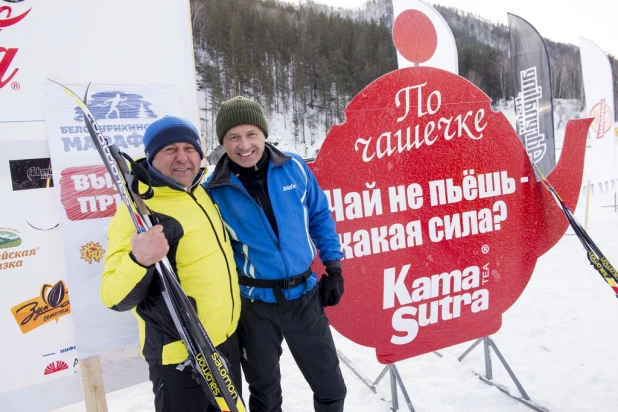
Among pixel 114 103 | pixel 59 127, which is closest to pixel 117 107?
pixel 114 103

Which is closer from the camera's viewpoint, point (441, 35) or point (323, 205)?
point (323, 205)

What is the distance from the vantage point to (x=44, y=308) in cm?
191

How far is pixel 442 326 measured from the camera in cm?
239

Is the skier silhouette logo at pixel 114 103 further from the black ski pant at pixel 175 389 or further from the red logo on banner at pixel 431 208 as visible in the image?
the black ski pant at pixel 175 389

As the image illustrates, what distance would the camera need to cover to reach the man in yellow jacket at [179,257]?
1326 mm

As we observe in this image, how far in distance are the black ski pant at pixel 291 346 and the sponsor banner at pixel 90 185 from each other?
82 centimetres

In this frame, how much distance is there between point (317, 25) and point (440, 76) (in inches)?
1396

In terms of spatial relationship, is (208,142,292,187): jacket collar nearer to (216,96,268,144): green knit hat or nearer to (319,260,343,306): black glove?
(216,96,268,144): green knit hat

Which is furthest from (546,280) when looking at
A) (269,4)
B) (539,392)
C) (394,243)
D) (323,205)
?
(269,4)

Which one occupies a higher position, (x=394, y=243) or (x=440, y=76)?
(x=440, y=76)

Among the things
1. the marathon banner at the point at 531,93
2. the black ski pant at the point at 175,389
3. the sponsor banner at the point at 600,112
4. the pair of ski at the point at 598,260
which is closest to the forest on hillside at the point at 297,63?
the marathon banner at the point at 531,93

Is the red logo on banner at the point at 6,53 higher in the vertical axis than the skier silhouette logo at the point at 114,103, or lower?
higher

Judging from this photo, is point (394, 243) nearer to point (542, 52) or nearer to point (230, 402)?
point (230, 402)

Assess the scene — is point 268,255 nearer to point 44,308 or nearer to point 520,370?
point 44,308
